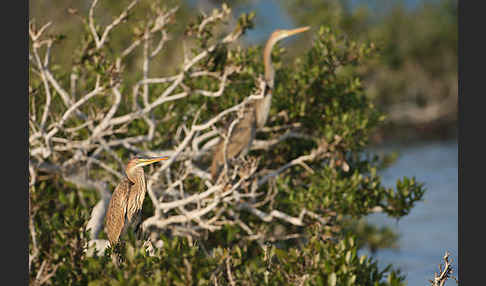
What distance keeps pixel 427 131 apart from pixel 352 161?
17.7m

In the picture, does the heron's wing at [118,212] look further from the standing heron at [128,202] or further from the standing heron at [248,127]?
the standing heron at [248,127]

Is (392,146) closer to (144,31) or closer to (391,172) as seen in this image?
(391,172)

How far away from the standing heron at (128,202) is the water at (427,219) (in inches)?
113

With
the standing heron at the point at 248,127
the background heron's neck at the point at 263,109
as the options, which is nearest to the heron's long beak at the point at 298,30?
the standing heron at the point at 248,127

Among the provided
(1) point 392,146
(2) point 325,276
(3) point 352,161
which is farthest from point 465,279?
(1) point 392,146

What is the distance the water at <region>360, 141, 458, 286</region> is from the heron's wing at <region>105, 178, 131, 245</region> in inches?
117

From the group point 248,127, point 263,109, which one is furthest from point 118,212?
point 263,109

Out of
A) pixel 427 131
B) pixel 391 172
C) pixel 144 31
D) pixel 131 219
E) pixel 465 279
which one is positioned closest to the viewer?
pixel 465 279

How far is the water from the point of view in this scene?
10.1m

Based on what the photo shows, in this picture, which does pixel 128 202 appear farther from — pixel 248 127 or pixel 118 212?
pixel 248 127

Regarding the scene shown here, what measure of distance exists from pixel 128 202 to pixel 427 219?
10.5 metres

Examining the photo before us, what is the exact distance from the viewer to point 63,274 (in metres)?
3.53

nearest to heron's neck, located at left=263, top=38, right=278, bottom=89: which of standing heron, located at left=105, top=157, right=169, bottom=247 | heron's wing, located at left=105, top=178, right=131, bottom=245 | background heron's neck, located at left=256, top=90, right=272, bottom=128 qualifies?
background heron's neck, located at left=256, top=90, right=272, bottom=128

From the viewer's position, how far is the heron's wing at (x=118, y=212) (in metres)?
4.57
